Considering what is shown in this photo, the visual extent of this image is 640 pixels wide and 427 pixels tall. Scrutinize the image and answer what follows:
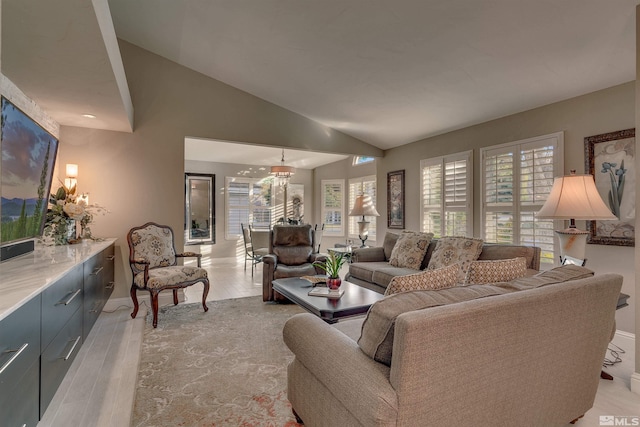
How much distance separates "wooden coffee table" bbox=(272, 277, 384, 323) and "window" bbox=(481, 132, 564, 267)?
2.32 m

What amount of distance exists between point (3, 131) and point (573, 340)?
3.59m

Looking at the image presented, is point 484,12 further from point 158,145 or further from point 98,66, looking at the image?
point 158,145

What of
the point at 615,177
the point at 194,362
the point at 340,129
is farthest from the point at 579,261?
the point at 340,129

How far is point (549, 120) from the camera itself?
375 cm

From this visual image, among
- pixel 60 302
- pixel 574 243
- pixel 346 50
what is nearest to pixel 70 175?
pixel 60 302

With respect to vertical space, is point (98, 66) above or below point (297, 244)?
above

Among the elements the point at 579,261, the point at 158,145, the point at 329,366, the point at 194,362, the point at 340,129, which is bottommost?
the point at 194,362

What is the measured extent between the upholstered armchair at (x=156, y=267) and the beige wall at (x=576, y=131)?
3.90 meters

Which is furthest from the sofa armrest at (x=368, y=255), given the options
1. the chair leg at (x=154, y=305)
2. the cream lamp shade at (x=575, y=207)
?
the chair leg at (x=154, y=305)

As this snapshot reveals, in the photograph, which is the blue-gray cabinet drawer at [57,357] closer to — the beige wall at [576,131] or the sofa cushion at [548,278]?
the sofa cushion at [548,278]

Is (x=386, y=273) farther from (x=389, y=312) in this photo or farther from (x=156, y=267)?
(x=156, y=267)

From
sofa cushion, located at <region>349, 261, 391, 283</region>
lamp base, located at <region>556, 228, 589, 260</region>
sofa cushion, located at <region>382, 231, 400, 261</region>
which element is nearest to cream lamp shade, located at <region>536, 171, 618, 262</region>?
lamp base, located at <region>556, 228, 589, 260</region>

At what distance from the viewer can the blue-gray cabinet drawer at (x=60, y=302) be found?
5.60 ft

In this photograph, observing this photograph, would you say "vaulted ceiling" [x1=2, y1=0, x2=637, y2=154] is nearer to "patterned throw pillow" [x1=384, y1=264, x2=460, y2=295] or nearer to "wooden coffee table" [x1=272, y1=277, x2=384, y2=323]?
"patterned throw pillow" [x1=384, y1=264, x2=460, y2=295]
